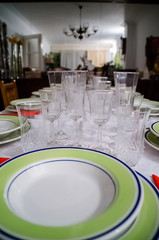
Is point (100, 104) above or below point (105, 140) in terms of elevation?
above

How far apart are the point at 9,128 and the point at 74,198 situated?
438mm

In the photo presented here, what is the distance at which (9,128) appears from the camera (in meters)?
0.67

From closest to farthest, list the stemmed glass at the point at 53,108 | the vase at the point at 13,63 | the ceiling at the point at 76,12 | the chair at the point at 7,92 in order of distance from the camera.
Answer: the stemmed glass at the point at 53,108, the chair at the point at 7,92, the vase at the point at 13,63, the ceiling at the point at 76,12

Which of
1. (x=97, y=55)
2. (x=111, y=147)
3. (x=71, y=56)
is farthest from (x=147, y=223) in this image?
(x=97, y=55)

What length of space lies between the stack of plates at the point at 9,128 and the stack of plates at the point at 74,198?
0.68 feet

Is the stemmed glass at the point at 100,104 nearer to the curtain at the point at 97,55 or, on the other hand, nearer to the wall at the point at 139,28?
the wall at the point at 139,28

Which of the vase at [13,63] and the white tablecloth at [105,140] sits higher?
the vase at [13,63]

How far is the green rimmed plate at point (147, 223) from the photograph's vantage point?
0.24m

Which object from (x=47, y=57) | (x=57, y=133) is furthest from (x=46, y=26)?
(x=57, y=133)

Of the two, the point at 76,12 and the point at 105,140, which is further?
the point at 76,12

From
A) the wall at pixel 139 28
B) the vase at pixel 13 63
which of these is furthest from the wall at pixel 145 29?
the vase at pixel 13 63

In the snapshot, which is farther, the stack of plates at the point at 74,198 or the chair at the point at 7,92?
the chair at the point at 7,92

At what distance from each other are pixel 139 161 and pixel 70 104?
254 millimetres

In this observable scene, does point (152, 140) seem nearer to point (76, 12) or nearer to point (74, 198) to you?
point (74, 198)
